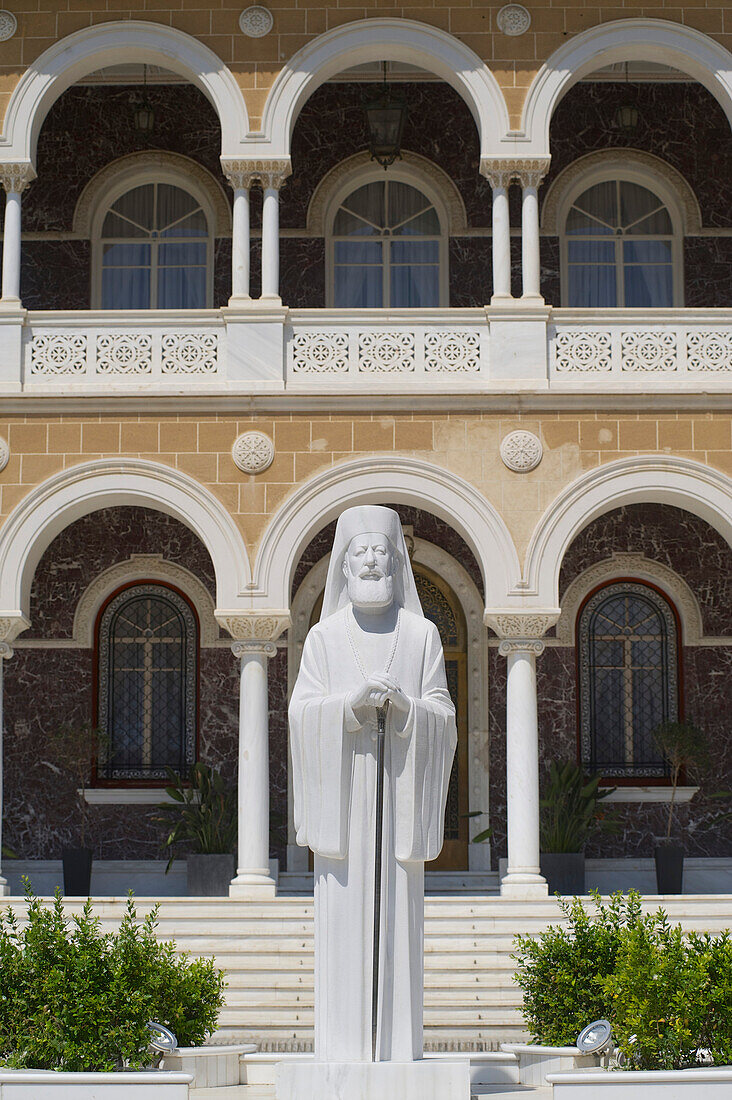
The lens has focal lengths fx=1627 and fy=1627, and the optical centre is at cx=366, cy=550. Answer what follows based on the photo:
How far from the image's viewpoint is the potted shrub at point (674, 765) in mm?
15648

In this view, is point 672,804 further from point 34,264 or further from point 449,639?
point 34,264

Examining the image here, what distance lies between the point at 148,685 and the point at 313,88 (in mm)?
6254

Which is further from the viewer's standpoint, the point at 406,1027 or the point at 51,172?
the point at 51,172

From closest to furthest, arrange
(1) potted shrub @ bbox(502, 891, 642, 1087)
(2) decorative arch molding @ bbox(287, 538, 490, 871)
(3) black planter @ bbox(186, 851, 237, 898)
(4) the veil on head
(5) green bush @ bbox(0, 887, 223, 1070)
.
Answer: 1. (4) the veil on head
2. (5) green bush @ bbox(0, 887, 223, 1070)
3. (1) potted shrub @ bbox(502, 891, 642, 1087)
4. (3) black planter @ bbox(186, 851, 237, 898)
5. (2) decorative arch molding @ bbox(287, 538, 490, 871)

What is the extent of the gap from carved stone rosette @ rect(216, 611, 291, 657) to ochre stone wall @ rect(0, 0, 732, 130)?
478cm

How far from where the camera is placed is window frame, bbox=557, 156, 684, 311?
1727cm

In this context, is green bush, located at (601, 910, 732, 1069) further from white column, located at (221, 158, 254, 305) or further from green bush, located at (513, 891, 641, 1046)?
white column, located at (221, 158, 254, 305)

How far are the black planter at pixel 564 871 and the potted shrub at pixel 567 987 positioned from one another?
19.7 feet

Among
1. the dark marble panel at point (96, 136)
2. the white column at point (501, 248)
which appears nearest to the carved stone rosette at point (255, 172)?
the white column at point (501, 248)

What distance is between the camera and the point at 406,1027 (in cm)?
712

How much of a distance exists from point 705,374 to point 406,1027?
29.2ft

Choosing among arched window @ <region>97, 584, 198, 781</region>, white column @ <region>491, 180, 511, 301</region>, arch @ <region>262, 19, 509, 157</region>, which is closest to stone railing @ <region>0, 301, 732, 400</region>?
white column @ <region>491, 180, 511, 301</region>

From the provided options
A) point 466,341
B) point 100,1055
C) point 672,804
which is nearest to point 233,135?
point 466,341

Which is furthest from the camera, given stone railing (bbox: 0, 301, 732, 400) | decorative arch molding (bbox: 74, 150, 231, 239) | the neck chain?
decorative arch molding (bbox: 74, 150, 231, 239)
